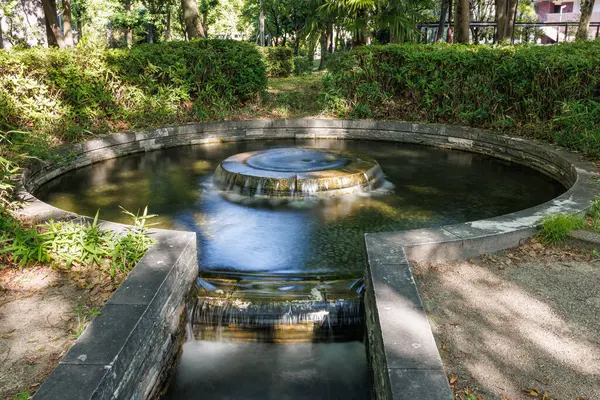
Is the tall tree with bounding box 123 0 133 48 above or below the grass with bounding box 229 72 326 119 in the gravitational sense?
above

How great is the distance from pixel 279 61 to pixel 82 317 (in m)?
19.2

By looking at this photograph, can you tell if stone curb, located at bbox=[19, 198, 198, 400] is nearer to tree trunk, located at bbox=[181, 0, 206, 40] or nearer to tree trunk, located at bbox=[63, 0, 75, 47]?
tree trunk, located at bbox=[181, 0, 206, 40]

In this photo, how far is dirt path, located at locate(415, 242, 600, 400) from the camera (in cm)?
308

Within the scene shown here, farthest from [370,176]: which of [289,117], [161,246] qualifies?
[289,117]

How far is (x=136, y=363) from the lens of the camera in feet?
10.7

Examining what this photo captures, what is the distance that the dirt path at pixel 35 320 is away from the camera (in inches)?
122

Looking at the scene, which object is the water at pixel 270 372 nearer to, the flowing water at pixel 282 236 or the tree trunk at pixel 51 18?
the flowing water at pixel 282 236

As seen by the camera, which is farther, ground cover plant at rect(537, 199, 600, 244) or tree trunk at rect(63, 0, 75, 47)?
tree trunk at rect(63, 0, 75, 47)

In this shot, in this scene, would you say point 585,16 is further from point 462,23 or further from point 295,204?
point 295,204

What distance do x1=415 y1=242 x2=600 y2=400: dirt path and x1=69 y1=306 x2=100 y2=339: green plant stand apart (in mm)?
2502

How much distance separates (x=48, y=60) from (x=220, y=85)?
4.10 meters

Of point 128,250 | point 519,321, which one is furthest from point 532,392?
point 128,250

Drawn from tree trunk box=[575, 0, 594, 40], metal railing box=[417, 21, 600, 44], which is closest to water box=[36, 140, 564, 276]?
tree trunk box=[575, 0, 594, 40]

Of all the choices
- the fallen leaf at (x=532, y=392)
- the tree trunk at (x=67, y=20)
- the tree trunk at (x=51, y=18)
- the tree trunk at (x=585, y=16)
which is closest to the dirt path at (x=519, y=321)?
the fallen leaf at (x=532, y=392)
